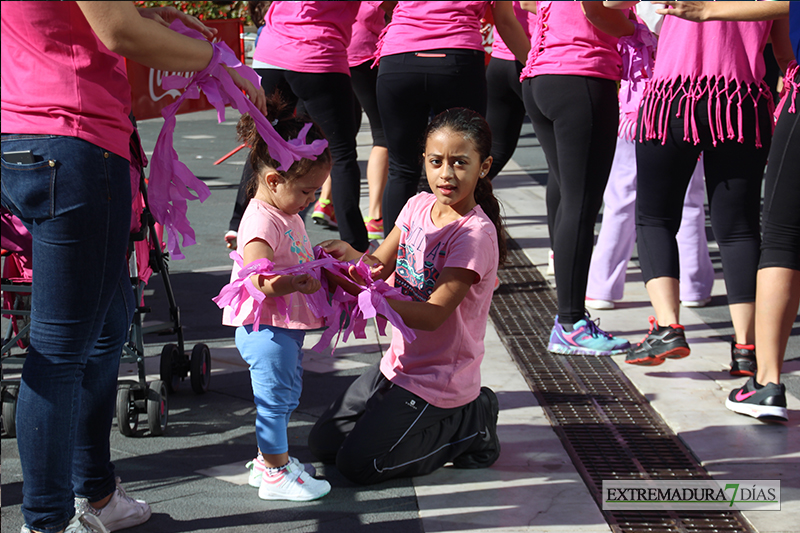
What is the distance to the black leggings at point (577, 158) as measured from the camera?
3998mm

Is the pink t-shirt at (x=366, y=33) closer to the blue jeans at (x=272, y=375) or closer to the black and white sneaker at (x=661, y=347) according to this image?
the black and white sneaker at (x=661, y=347)

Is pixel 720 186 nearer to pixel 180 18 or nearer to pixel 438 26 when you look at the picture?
pixel 438 26

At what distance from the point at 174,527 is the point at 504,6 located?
10.3 ft

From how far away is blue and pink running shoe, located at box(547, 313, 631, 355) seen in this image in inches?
163

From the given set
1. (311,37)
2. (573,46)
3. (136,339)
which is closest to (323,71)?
(311,37)

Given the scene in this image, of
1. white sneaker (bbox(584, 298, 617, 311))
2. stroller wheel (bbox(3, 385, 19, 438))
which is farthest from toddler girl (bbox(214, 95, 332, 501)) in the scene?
white sneaker (bbox(584, 298, 617, 311))

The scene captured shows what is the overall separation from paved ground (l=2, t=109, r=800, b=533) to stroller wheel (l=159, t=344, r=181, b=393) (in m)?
0.08

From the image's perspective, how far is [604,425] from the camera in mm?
3375

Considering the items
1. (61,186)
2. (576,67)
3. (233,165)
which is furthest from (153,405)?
(233,165)

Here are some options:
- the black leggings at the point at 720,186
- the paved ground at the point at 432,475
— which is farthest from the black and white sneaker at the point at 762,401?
the black leggings at the point at 720,186

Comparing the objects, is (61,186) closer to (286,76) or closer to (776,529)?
(776,529)

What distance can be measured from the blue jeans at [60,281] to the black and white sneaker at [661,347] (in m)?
2.38

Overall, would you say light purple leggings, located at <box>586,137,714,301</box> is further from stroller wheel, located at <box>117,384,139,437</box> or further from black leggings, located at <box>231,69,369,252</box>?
stroller wheel, located at <box>117,384,139,437</box>

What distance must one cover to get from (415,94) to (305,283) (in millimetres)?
2161
